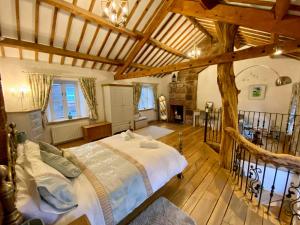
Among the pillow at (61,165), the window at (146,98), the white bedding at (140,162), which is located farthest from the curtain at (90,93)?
the pillow at (61,165)

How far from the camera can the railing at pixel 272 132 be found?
13.5 ft

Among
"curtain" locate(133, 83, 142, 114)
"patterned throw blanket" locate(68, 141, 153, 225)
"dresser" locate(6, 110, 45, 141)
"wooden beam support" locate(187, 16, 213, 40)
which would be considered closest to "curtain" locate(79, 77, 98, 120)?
"dresser" locate(6, 110, 45, 141)

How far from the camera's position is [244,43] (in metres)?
5.71

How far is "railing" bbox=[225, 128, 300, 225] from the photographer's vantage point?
167 centimetres

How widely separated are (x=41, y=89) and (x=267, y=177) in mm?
6851

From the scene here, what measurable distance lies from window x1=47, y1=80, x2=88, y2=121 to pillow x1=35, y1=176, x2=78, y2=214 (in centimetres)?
414

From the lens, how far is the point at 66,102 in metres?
5.06

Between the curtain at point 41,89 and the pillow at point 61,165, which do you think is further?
the curtain at point 41,89

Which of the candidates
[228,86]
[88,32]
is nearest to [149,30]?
[88,32]

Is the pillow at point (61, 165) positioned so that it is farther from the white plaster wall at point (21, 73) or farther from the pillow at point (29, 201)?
the white plaster wall at point (21, 73)

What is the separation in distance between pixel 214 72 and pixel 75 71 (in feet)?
19.0

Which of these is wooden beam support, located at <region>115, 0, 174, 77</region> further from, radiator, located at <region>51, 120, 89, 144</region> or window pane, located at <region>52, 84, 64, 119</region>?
radiator, located at <region>51, 120, 89, 144</region>

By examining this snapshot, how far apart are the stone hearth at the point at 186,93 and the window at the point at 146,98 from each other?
1.08 m

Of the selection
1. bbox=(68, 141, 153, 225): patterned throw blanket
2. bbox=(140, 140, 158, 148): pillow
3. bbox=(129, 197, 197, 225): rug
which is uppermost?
bbox=(140, 140, 158, 148): pillow
